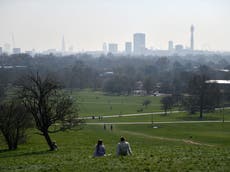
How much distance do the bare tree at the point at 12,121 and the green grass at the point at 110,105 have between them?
1755 inches

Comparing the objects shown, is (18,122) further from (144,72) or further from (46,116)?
(144,72)

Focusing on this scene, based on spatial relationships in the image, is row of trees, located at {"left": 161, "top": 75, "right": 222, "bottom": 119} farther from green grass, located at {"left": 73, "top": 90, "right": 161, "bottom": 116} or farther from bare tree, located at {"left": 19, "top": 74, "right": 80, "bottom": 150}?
bare tree, located at {"left": 19, "top": 74, "right": 80, "bottom": 150}

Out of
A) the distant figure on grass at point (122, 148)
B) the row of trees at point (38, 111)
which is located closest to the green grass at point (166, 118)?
the row of trees at point (38, 111)

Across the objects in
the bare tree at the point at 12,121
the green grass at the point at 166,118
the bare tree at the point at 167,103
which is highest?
the bare tree at the point at 12,121

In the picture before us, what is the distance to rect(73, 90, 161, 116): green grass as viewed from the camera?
80000 mm

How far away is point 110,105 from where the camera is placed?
3556 inches

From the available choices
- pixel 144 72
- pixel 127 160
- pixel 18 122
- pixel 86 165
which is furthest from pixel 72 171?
pixel 144 72

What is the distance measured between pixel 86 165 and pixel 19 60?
168273mm

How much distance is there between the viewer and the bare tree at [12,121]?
28562 millimetres

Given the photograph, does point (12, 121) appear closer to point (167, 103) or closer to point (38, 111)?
point (38, 111)

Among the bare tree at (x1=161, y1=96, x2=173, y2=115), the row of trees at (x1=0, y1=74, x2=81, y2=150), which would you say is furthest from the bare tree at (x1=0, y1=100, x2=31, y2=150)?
the bare tree at (x1=161, y1=96, x2=173, y2=115)

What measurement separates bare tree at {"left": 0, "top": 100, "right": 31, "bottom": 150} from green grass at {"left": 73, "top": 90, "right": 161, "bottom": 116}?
146ft

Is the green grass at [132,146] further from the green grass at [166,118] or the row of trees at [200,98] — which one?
the row of trees at [200,98]

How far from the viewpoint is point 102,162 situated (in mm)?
15141
